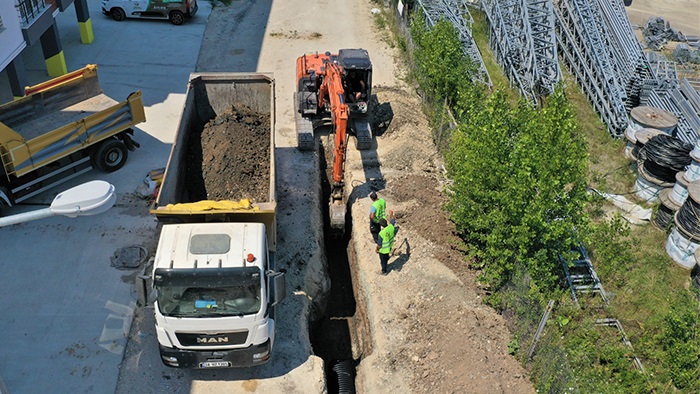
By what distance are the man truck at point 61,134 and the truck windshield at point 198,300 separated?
265 inches

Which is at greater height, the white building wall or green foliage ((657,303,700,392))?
the white building wall

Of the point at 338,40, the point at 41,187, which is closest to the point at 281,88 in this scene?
the point at 338,40

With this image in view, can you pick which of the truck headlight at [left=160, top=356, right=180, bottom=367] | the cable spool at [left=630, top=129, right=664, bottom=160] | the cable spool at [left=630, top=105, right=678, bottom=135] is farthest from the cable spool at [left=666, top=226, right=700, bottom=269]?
the truck headlight at [left=160, top=356, right=180, bottom=367]

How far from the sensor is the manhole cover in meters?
13.6

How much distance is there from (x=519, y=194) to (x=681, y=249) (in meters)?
5.38

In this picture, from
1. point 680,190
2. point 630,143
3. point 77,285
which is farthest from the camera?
point 630,143

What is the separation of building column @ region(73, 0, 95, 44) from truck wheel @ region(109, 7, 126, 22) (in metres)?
2.17

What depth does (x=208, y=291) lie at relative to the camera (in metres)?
9.87

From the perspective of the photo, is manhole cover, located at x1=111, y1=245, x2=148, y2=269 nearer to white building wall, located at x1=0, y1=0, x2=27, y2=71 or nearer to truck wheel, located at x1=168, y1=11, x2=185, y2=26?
white building wall, located at x1=0, y1=0, x2=27, y2=71

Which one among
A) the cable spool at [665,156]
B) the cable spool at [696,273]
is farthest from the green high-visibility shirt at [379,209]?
the cable spool at [665,156]

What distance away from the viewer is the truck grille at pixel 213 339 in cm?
1009

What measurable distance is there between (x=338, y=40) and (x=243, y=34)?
396 centimetres

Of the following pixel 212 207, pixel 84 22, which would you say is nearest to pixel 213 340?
pixel 212 207

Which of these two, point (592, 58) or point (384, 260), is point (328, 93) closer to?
point (384, 260)
